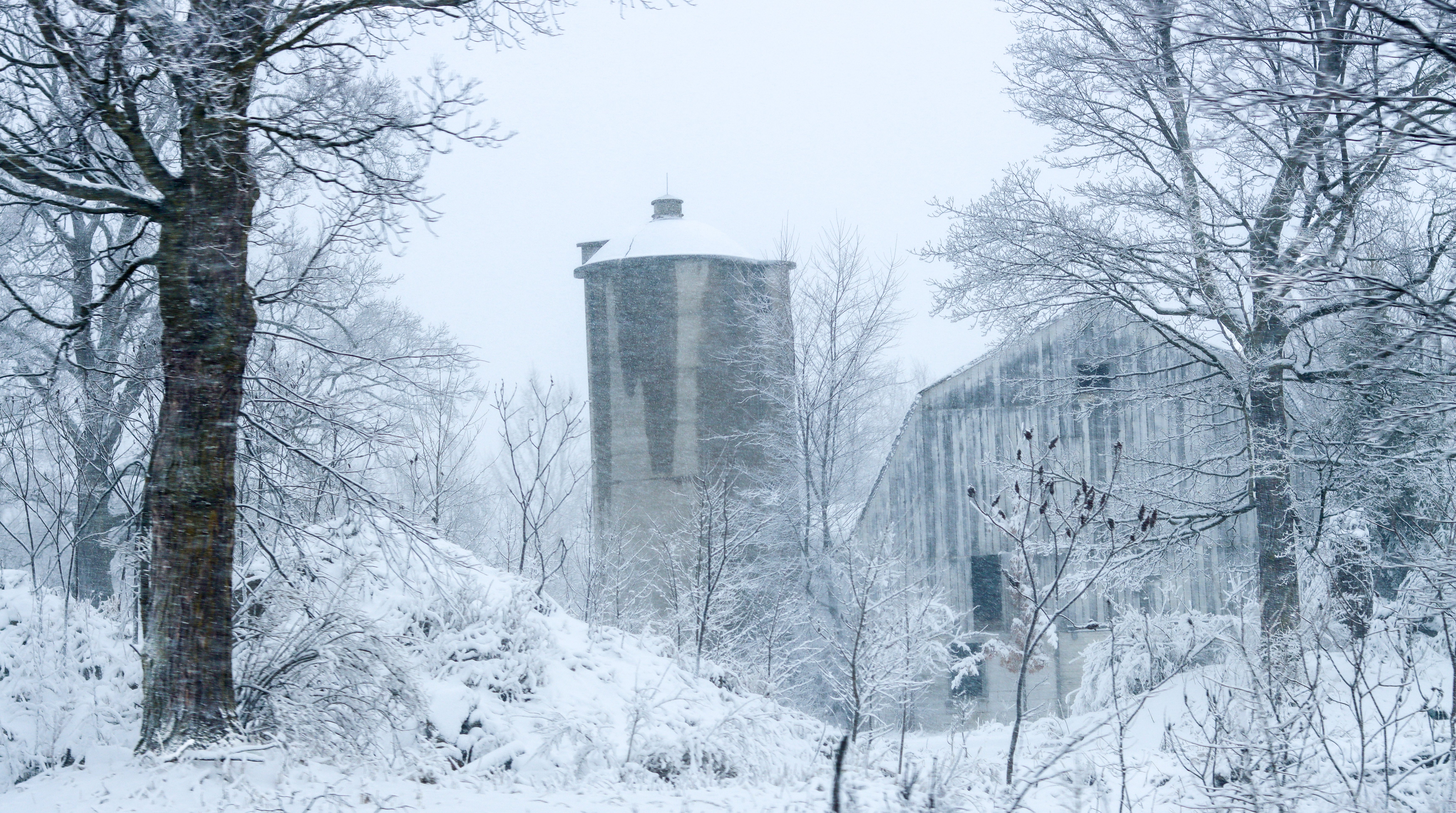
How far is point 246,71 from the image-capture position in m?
5.91

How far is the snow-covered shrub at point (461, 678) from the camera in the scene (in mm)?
6547

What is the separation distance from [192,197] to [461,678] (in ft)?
12.8

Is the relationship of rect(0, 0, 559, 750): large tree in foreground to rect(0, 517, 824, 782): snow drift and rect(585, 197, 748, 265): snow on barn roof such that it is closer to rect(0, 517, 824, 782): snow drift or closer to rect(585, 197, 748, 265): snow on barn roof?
rect(0, 517, 824, 782): snow drift

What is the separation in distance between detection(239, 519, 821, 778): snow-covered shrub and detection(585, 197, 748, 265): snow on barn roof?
1172 centimetres

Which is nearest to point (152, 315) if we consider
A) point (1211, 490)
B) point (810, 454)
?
point (810, 454)

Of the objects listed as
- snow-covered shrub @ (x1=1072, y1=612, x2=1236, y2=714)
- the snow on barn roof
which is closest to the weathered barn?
snow-covered shrub @ (x1=1072, y1=612, x2=1236, y2=714)

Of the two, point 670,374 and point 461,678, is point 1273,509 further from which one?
point 670,374

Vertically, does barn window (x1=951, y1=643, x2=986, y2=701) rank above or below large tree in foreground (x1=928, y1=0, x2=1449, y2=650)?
below

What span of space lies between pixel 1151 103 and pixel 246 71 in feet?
28.9

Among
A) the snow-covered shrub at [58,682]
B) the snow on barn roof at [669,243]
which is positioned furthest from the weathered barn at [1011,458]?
the snow-covered shrub at [58,682]

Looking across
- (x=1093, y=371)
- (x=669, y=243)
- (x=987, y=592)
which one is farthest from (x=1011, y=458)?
(x=669, y=243)

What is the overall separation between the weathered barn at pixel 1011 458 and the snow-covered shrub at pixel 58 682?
397 inches

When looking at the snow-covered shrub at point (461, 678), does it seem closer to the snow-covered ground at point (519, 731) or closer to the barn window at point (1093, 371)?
the snow-covered ground at point (519, 731)

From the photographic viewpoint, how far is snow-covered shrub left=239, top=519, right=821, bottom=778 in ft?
21.5
